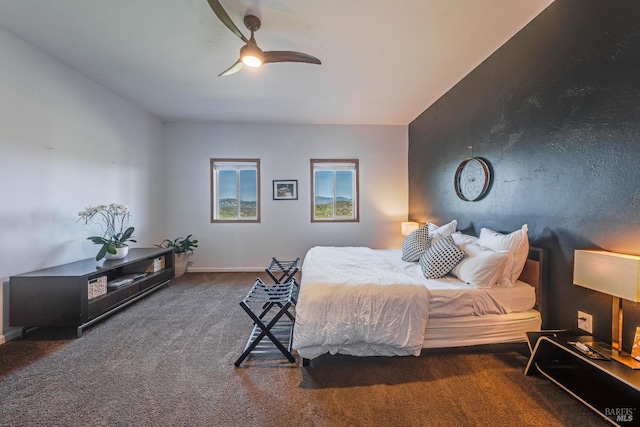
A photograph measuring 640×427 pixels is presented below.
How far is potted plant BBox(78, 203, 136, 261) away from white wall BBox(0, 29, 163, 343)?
173 mm

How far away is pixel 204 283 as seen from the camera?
3916mm

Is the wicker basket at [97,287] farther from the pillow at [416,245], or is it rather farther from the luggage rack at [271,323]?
the pillow at [416,245]

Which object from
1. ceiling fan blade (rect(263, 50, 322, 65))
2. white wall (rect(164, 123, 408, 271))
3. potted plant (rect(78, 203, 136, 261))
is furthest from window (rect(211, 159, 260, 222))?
ceiling fan blade (rect(263, 50, 322, 65))

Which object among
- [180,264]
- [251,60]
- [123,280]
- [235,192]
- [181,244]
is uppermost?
[251,60]

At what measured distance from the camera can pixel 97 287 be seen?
2.53m

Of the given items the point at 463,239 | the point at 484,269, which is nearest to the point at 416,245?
the point at 463,239

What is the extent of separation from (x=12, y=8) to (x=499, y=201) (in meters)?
4.51

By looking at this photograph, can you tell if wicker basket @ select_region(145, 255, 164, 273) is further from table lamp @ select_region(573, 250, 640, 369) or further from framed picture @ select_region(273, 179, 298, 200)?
table lamp @ select_region(573, 250, 640, 369)

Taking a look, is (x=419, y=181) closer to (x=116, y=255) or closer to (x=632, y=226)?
(x=632, y=226)

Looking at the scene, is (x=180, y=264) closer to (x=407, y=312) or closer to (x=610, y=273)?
(x=407, y=312)

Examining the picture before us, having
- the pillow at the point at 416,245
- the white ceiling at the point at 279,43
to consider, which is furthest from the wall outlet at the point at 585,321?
the white ceiling at the point at 279,43

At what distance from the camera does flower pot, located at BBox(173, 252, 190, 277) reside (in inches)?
167

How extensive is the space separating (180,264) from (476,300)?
14.1 feet

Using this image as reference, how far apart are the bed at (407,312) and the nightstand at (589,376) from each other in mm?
243
